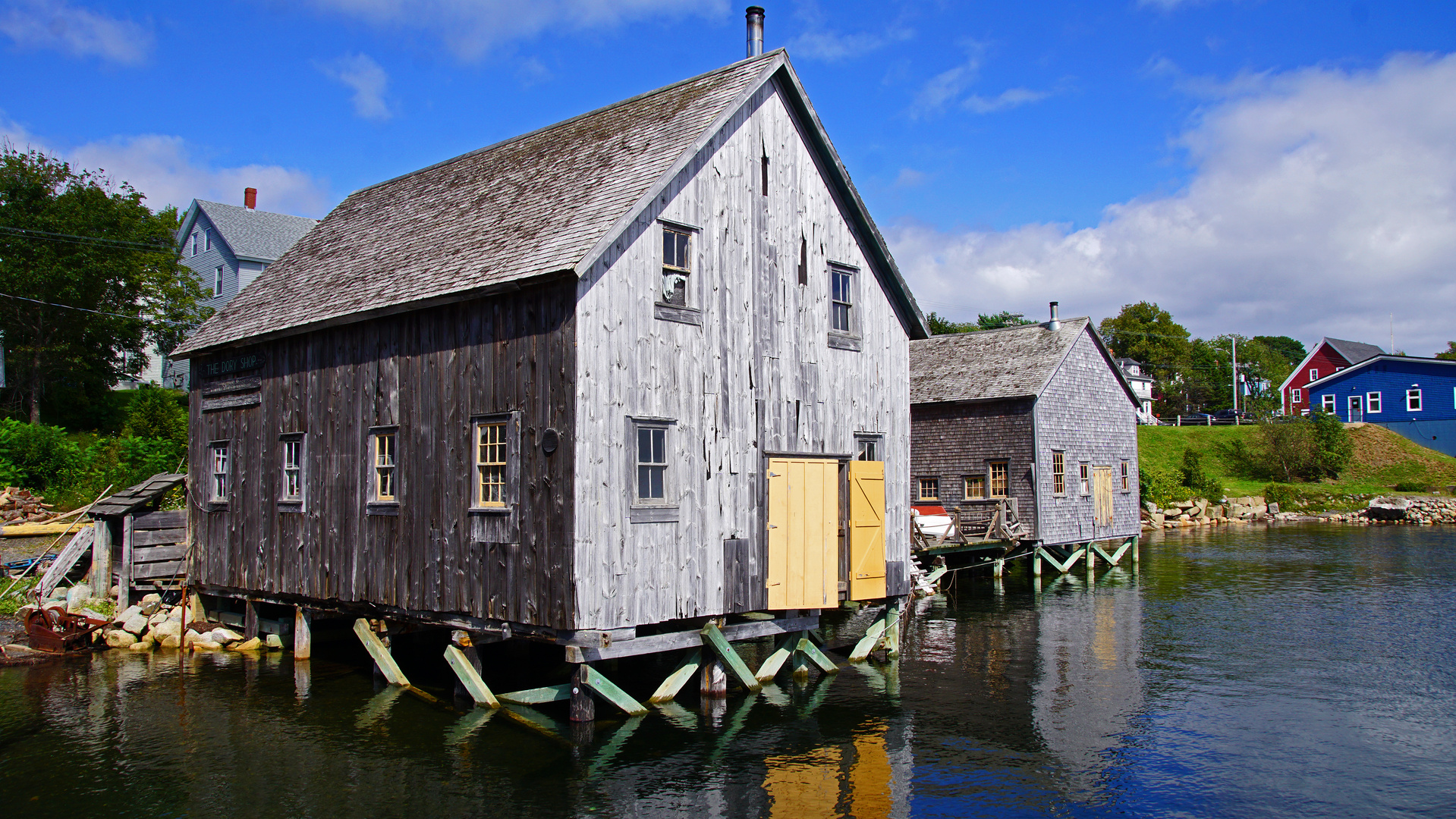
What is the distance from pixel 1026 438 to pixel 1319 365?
188 ft

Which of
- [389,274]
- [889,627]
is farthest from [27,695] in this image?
[889,627]

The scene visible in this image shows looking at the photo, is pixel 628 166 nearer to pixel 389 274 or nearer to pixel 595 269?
pixel 595 269

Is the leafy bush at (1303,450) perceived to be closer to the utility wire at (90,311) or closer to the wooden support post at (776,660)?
the wooden support post at (776,660)

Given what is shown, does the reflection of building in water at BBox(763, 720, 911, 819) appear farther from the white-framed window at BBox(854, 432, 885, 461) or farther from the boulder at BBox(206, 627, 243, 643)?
the boulder at BBox(206, 627, 243, 643)

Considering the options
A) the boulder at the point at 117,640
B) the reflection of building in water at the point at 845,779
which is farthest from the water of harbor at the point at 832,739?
the boulder at the point at 117,640

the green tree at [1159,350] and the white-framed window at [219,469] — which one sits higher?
the green tree at [1159,350]

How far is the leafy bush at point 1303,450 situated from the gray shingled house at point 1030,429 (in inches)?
1162

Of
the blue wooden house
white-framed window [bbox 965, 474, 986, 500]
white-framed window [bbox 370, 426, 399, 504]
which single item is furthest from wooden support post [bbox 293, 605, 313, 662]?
the blue wooden house

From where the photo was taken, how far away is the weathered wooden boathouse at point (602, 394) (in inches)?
559

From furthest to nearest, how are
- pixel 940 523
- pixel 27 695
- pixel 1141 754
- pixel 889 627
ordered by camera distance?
pixel 940 523, pixel 889 627, pixel 27 695, pixel 1141 754

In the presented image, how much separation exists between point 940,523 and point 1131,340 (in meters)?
69.8

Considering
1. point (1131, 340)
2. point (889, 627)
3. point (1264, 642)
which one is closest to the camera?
point (889, 627)

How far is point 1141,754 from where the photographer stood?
1383cm

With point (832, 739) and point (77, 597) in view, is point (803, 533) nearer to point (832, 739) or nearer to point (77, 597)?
point (832, 739)
